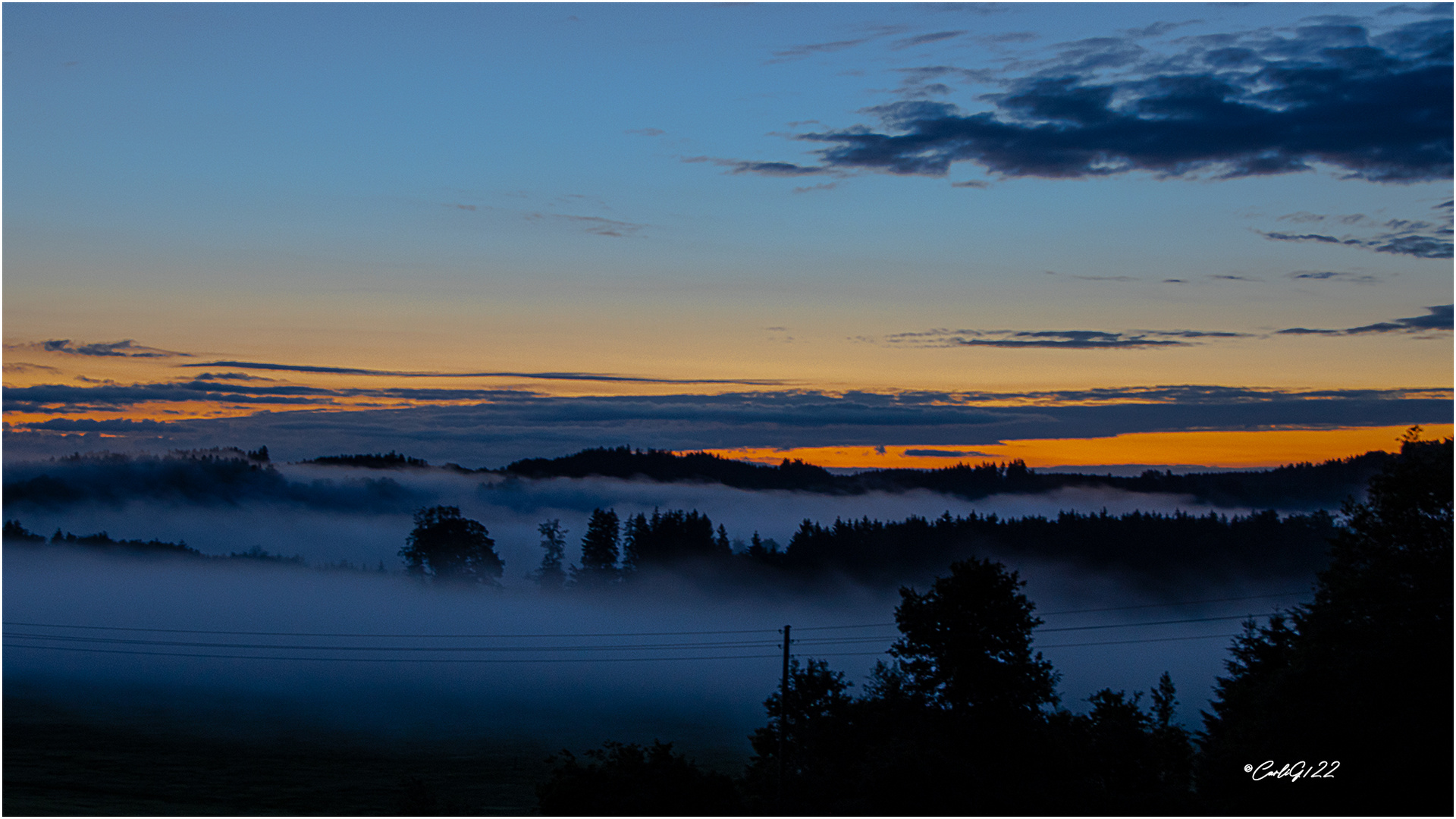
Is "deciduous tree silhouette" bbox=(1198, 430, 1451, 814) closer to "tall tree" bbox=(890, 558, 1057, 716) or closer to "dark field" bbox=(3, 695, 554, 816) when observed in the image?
"tall tree" bbox=(890, 558, 1057, 716)

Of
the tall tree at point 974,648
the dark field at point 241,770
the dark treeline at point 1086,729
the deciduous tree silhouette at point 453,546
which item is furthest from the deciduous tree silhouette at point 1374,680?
the deciduous tree silhouette at point 453,546

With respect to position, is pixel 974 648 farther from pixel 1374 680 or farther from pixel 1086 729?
pixel 1374 680

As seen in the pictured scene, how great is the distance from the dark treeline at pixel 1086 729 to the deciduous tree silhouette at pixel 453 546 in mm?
117790

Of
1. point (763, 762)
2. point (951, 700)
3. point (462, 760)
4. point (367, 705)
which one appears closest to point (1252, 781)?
point (951, 700)

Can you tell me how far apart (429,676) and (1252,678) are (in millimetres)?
149774

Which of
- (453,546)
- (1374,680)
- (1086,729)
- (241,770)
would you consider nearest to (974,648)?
(1086,729)

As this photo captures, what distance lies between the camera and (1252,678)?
197ft

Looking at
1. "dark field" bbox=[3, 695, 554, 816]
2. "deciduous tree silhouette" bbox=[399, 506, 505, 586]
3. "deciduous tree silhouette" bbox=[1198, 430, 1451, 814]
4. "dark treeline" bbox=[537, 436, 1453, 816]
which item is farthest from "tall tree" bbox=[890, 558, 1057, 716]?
"deciduous tree silhouette" bbox=[399, 506, 505, 586]

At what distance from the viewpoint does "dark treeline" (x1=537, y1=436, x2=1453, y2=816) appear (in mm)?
38188

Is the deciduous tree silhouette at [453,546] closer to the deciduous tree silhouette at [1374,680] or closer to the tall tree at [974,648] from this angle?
the tall tree at [974,648]

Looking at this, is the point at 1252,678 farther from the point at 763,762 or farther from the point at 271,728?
the point at 271,728

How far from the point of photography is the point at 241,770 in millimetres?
91188

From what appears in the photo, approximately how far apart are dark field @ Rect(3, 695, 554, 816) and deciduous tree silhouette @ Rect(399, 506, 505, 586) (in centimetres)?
4759

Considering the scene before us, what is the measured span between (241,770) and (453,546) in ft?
248
